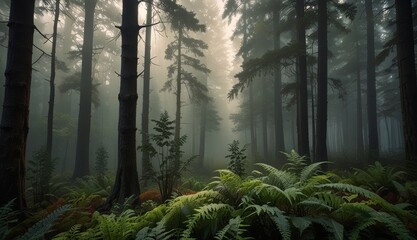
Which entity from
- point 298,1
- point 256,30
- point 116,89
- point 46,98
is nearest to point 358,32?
point 256,30

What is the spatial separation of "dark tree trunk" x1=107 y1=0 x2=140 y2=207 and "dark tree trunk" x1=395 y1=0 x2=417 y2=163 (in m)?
8.78

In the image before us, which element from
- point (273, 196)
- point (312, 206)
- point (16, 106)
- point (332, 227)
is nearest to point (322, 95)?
point (312, 206)

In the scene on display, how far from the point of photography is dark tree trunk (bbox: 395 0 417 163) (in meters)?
8.30

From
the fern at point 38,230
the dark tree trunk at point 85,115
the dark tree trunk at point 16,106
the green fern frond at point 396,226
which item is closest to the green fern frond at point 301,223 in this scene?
the green fern frond at point 396,226

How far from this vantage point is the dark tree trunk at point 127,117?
5.82 meters

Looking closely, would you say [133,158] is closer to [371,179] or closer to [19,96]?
[19,96]

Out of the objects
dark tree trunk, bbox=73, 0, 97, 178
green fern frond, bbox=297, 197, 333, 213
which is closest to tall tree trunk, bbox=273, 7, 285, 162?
dark tree trunk, bbox=73, 0, 97, 178

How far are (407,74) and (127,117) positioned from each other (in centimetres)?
919

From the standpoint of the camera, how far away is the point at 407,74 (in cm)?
848

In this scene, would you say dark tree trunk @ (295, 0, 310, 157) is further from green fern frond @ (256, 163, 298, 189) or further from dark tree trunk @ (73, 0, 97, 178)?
dark tree trunk @ (73, 0, 97, 178)

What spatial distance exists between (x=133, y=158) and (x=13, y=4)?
416cm

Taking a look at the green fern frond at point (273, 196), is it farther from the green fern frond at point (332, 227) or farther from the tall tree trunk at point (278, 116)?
the tall tree trunk at point (278, 116)

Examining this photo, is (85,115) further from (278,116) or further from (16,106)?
(278,116)

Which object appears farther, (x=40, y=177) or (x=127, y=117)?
(x=40, y=177)
